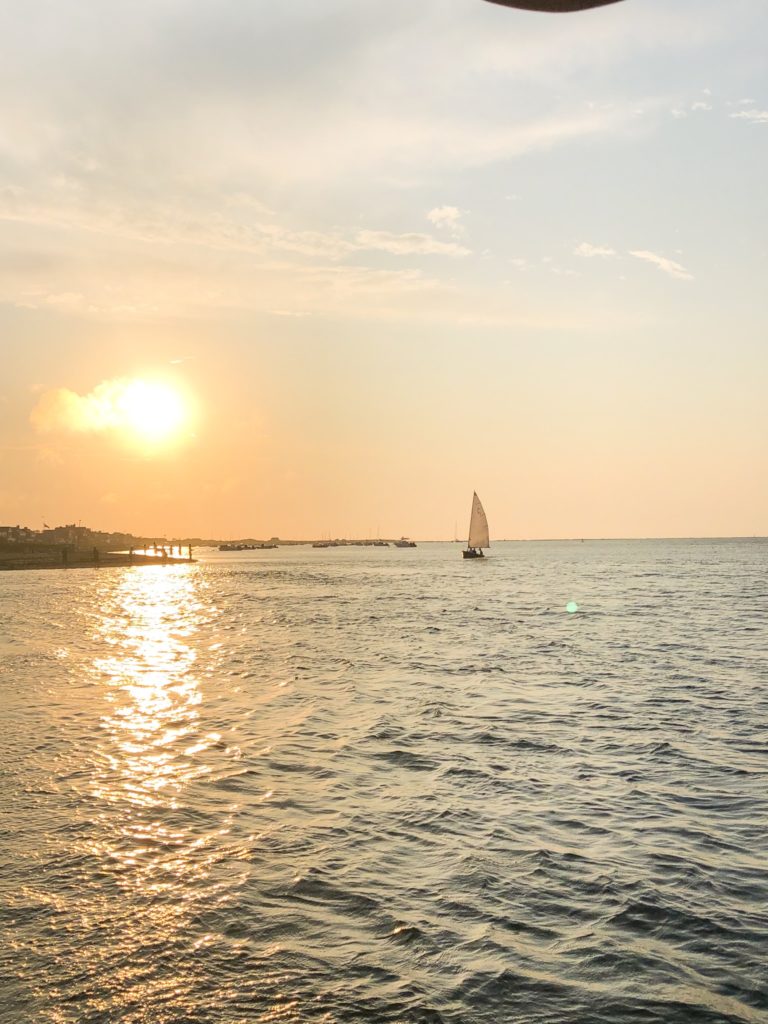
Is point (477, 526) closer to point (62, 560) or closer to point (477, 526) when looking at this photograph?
point (477, 526)

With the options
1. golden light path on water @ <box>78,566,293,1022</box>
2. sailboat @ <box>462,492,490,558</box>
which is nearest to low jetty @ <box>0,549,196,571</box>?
sailboat @ <box>462,492,490,558</box>

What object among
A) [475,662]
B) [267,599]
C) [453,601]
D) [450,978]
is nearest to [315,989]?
[450,978]

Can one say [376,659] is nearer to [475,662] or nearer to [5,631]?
[475,662]

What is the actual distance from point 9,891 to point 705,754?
1307cm

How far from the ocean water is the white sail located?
393ft

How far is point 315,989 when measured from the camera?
7516 millimetres

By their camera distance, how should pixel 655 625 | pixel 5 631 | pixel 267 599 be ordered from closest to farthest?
1. pixel 5 631
2. pixel 655 625
3. pixel 267 599

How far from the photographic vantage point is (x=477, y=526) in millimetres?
155375

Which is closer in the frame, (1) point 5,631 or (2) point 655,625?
(1) point 5,631

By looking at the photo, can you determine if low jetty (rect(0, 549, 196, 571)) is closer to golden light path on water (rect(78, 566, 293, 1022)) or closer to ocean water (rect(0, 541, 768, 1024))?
ocean water (rect(0, 541, 768, 1024))

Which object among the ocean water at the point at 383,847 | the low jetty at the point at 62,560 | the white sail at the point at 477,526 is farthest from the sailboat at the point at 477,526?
the ocean water at the point at 383,847

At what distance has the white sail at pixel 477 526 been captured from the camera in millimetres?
148262

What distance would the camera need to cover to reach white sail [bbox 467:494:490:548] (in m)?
148

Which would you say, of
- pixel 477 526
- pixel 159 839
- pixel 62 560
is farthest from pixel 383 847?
pixel 62 560
